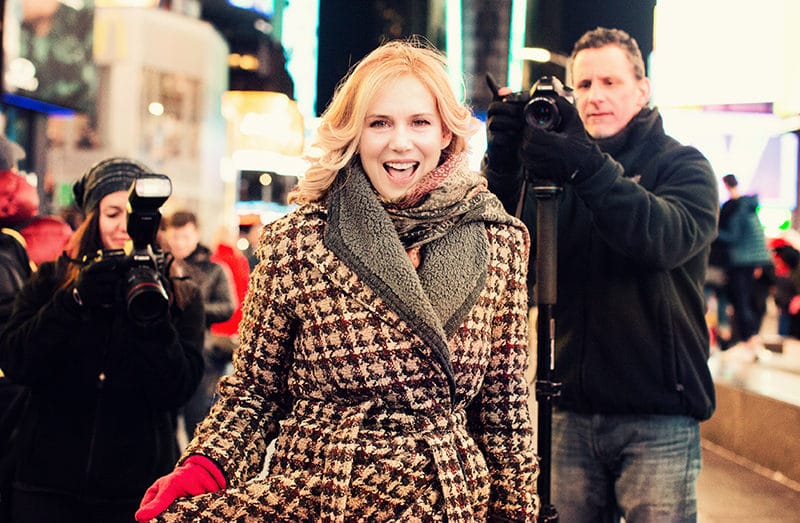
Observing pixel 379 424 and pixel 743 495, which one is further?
pixel 743 495

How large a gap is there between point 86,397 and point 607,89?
227 cm

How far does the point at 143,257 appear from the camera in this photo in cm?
348

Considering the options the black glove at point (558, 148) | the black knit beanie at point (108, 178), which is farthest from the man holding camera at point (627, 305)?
the black knit beanie at point (108, 178)

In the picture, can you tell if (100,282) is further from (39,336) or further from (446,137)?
(446,137)

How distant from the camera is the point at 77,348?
12.2ft

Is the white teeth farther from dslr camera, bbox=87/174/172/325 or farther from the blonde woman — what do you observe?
dslr camera, bbox=87/174/172/325

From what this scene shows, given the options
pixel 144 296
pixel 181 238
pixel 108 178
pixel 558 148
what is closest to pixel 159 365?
pixel 144 296

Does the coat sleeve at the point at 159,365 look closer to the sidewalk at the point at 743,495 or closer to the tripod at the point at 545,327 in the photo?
the tripod at the point at 545,327

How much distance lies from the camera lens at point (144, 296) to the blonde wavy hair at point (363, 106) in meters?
0.77

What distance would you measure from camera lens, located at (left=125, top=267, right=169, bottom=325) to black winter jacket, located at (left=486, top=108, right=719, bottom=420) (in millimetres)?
1201

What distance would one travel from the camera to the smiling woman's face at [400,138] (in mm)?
2701

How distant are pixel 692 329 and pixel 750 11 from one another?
2411 mm

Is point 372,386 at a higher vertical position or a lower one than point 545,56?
lower

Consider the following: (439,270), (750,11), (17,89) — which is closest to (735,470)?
(750,11)
